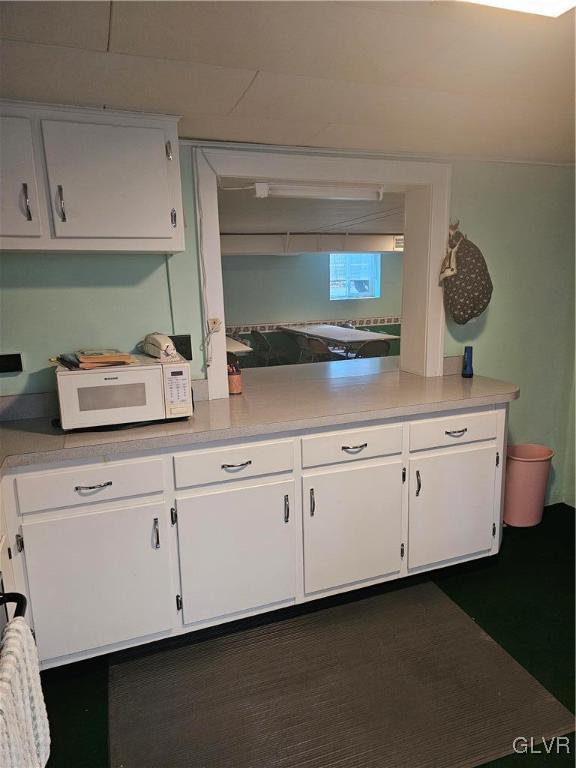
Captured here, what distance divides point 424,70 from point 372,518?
174 cm

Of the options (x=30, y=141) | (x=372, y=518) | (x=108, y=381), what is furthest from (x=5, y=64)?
(x=372, y=518)

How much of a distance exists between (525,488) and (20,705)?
273 cm

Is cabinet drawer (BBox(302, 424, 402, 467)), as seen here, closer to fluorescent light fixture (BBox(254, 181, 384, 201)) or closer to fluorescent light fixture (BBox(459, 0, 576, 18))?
fluorescent light fixture (BBox(254, 181, 384, 201))

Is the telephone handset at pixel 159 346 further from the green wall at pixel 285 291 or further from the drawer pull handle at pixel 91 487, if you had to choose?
the green wall at pixel 285 291

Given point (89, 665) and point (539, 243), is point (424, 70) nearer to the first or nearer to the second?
point (539, 243)

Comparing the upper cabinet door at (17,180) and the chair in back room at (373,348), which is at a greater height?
the upper cabinet door at (17,180)

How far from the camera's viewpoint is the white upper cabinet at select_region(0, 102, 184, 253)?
1.74 metres

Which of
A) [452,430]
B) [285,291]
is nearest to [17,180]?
[452,430]

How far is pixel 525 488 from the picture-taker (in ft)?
9.55

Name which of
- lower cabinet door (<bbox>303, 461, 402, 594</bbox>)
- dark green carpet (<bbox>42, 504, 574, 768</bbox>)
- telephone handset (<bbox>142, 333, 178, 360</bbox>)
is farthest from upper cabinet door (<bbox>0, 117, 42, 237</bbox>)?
dark green carpet (<bbox>42, 504, 574, 768</bbox>)

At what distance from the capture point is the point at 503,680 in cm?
184

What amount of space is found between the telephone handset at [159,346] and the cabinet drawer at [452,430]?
3.64 ft

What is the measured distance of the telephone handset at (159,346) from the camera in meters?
2.02

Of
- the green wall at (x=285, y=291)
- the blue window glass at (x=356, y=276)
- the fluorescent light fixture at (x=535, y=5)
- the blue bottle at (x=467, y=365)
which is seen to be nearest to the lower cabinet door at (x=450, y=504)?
the blue bottle at (x=467, y=365)
